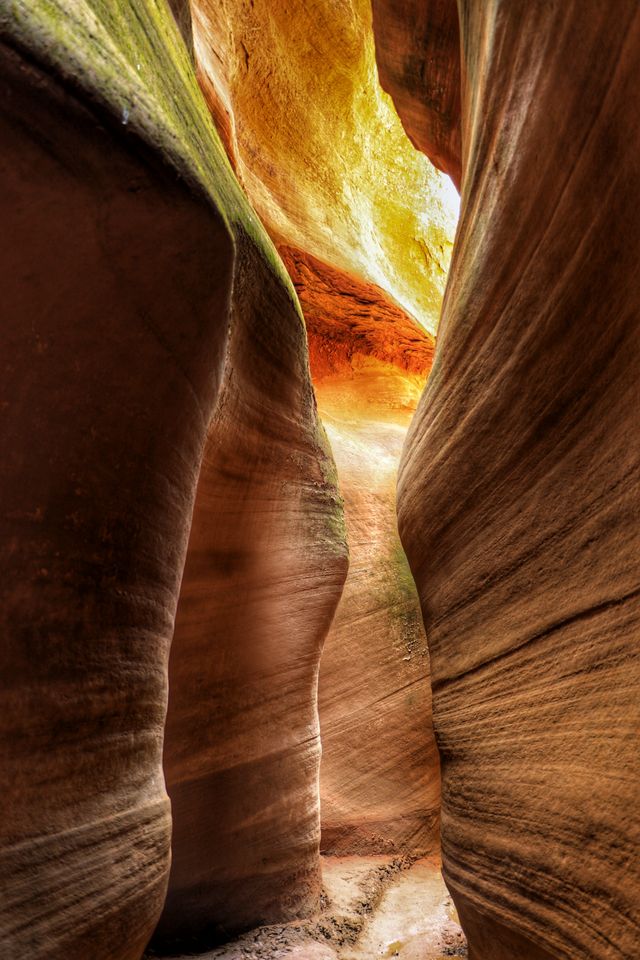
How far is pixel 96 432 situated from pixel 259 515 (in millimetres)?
1396

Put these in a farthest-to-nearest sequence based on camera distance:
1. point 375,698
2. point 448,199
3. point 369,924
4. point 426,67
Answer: point 448,199, point 375,698, point 426,67, point 369,924

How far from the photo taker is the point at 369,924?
300cm

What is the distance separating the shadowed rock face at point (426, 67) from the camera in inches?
134

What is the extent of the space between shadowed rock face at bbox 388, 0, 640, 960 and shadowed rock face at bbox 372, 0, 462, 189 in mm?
1466

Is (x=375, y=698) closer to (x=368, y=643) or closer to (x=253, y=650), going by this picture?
(x=368, y=643)

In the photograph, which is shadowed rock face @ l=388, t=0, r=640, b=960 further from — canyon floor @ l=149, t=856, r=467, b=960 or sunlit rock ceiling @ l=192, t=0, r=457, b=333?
sunlit rock ceiling @ l=192, t=0, r=457, b=333

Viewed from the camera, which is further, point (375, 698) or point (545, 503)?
point (375, 698)

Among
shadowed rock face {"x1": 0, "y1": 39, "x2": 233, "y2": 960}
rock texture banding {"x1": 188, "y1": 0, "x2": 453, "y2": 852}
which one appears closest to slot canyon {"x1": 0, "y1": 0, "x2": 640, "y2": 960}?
shadowed rock face {"x1": 0, "y1": 39, "x2": 233, "y2": 960}

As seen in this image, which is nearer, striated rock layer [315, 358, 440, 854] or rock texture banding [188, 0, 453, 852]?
striated rock layer [315, 358, 440, 854]

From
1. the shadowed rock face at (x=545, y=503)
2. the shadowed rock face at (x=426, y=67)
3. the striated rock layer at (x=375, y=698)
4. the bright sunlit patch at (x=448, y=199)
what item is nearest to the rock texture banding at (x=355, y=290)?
the striated rock layer at (x=375, y=698)

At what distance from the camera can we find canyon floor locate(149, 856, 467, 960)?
245 centimetres

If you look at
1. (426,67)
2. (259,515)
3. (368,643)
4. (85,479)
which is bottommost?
(368,643)

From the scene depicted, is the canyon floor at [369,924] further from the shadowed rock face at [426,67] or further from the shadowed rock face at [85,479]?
the shadowed rock face at [426,67]

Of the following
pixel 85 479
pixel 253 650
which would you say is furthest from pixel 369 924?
pixel 85 479
